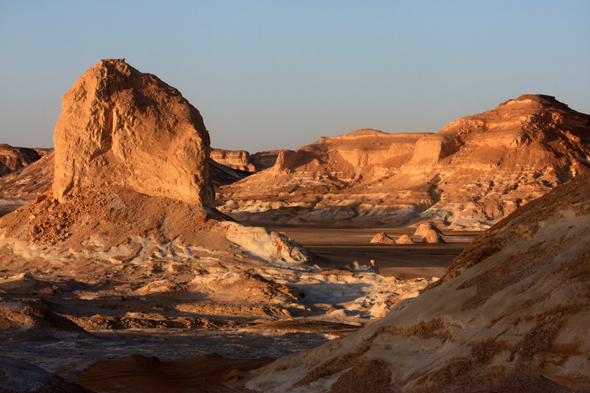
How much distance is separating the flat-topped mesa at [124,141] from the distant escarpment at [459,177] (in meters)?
25.3

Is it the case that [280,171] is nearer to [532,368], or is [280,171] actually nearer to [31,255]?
[31,255]

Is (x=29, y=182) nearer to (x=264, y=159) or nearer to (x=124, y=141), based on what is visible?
(x=264, y=159)

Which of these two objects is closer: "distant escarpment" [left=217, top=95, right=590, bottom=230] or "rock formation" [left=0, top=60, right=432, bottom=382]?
"rock formation" [left=0, top=60, right=432, bottom=382]

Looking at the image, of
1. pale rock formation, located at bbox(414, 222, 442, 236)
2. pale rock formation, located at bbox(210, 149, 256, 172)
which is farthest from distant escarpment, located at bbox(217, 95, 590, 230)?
pale rock formation, located at bbox(210, 149, 256, 172)

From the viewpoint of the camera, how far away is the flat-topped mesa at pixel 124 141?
1577 centimetres

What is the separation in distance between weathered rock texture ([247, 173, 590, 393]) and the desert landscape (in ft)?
0.05

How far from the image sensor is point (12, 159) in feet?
253

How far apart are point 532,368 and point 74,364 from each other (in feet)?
15.1

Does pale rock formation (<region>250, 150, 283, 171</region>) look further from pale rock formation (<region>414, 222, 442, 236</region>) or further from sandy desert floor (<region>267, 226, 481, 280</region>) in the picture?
pale rock formation (<region>414, 222, 442, 236</region>)

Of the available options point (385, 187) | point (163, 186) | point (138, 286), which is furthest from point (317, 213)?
point (138, 286)

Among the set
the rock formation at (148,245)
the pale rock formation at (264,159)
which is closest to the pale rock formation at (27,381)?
the rock formation at (148,245)

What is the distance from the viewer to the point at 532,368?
3.82 metres

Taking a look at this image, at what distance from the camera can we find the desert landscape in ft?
13.9

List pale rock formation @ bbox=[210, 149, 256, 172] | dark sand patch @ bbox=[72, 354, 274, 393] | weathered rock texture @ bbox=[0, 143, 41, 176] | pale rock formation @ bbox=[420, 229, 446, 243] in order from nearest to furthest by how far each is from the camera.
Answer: dark sand patch @ bbox=[72, 354, 274, 393] < pale rock formation @ bbox=[420, 229, 446, 243] < weathered rock texture @ bbox=[0, 143, 41, 176] < pale rock formation @ bbox=[210, 149, 256, 172]
